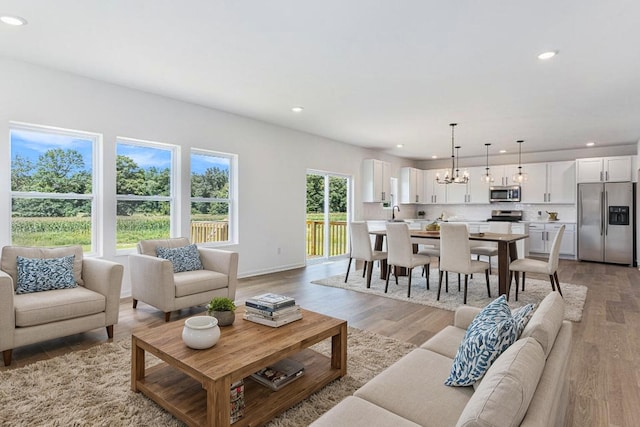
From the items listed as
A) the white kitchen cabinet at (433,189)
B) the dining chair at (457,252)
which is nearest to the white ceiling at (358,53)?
the dining chair at (457,252)

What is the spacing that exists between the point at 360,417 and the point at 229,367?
723 mm

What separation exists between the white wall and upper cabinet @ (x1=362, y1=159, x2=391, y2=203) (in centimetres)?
19

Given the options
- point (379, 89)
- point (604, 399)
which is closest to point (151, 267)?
point (379, 89)

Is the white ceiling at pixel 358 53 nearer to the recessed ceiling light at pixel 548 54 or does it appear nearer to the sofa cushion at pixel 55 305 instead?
the recessed ceiling light at pixel 548 54

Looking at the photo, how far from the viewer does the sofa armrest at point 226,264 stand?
155 inches

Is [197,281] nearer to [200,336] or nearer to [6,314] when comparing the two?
[6,314]

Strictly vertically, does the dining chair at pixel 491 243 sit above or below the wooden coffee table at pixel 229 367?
above

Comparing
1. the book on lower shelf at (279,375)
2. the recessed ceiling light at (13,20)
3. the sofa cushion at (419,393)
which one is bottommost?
the book on lower shelf at (279,375)

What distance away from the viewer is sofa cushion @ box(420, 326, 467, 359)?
1868 millimetres

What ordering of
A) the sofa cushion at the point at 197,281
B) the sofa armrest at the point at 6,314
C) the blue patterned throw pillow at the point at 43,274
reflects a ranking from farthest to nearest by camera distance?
the sofa cushion at the point at 197,281 < the blue patterned throw pillow at the point at 43,274 < the sofa armrest at the point at 6,314

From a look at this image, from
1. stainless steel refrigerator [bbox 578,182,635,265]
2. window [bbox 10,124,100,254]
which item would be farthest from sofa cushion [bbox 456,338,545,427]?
stainless steel refrigerator [bbox 578,182,635,265]

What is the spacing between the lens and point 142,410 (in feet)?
6.49

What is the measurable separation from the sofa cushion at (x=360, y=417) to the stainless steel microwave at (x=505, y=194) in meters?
8.54

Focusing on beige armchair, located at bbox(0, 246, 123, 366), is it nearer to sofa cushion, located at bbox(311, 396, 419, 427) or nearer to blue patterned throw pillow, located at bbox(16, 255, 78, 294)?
blue patterned throw pillow, located at bbox(16, 255, 78, 294)
